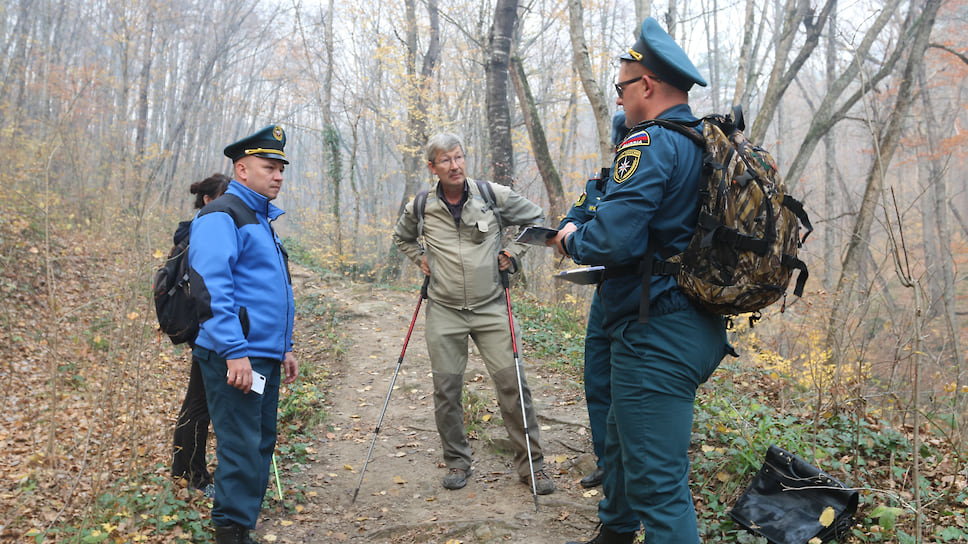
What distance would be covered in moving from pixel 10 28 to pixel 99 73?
2.50 meters

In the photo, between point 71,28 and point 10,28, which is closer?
point 10,28

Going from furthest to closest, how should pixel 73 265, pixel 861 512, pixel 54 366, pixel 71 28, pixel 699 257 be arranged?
pixel 71 28 → pixel 73 265 → pixel 54 366 → pixel 861 512 → pixel 699 257

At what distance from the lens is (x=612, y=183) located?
2.29m

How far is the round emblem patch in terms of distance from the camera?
2191 mm

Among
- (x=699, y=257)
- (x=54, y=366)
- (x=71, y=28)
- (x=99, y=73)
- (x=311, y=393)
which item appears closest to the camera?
(x=699, y=257)

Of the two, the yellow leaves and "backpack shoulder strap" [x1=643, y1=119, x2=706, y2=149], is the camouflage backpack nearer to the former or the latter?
"backpack shoulder strap" [x1=643, y1=119, x2=706, y2=149]

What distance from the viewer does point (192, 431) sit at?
3979 mm

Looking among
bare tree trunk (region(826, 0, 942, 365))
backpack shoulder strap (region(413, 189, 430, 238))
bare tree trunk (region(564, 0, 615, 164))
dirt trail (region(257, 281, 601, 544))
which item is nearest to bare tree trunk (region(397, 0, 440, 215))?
bare tree trunk (region(564, 0, 615, 164))

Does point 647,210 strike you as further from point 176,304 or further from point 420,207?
point 176,304

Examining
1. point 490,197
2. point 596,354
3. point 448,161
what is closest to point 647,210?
point 596,354

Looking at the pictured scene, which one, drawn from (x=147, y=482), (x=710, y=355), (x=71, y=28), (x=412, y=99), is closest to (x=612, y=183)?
(x=710, y=355)

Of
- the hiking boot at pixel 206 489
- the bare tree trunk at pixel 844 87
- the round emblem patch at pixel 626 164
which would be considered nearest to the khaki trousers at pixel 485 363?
the hiking boot at pixel 206 489

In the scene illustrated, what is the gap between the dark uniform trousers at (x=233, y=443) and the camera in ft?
10.1

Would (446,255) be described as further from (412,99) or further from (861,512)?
(412,99)
